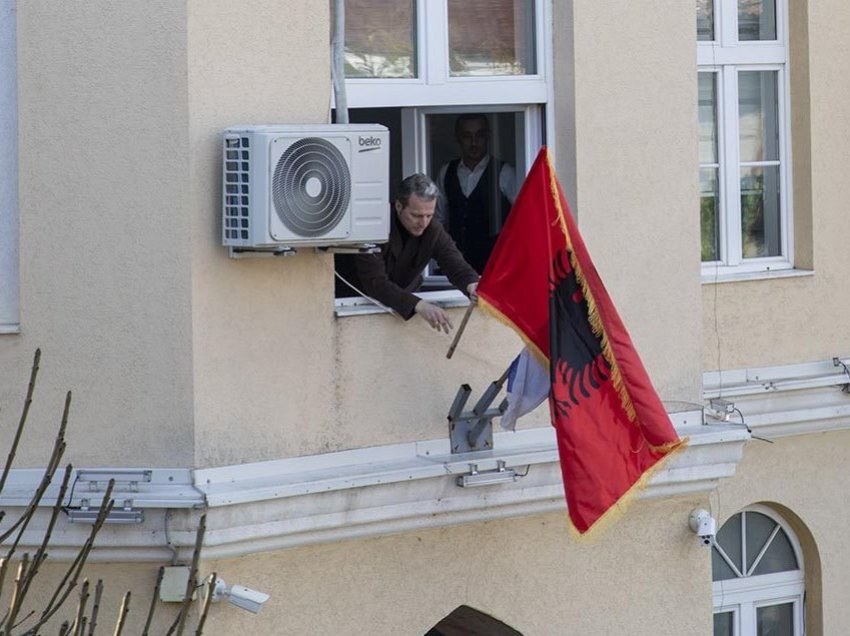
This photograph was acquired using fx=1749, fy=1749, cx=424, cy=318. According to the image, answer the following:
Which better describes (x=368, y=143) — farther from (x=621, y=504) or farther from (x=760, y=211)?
(x=760, y=211)

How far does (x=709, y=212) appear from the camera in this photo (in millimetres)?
12086

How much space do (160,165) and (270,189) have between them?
1.82 feet

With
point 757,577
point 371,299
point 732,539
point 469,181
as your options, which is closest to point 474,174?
point 469,181

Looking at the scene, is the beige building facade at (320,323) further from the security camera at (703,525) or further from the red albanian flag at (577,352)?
the red albanian flag at (577,352)

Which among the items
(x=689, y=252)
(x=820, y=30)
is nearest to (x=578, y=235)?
(x=689, y=252)

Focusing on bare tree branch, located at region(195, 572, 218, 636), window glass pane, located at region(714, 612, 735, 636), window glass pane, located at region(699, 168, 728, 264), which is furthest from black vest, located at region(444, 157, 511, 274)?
bare tree branch, located at region(195, 572, 218, 636)

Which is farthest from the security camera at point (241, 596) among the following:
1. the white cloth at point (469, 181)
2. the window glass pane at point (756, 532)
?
the window glass pane at point (756, 532)

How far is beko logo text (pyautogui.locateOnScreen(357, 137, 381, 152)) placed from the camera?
8297 mm

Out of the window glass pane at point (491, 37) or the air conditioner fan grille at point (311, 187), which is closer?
the air conditioner fan grille at point (311, 187)

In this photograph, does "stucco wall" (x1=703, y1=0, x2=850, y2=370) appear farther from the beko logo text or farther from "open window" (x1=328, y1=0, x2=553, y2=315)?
the beko logo text

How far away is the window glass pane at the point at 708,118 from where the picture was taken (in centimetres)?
1209

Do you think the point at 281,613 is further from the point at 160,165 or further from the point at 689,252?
the point at 689,252

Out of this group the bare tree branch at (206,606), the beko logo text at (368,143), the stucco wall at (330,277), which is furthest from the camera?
the beko logo text at (368,143)

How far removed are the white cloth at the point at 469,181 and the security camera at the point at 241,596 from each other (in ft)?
8.50
